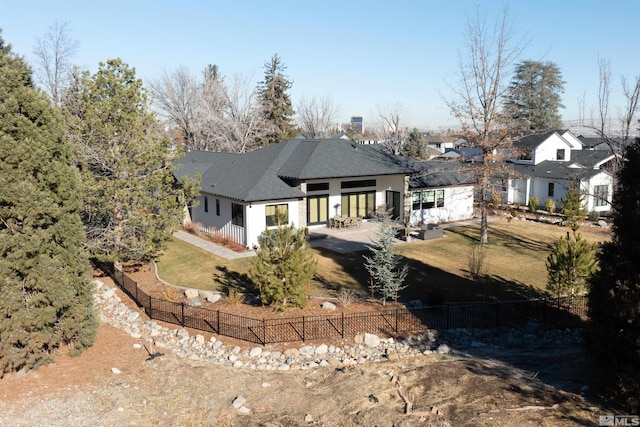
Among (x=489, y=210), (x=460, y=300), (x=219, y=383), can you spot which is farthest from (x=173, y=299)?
(x=489, y=210)

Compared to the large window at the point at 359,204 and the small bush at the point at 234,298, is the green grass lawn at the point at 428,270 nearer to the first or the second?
the small bush at the point at 234,298

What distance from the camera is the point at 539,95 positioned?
249 feet

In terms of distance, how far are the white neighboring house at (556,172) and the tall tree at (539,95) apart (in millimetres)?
27511

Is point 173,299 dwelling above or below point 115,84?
below

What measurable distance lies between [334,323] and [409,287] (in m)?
5.28

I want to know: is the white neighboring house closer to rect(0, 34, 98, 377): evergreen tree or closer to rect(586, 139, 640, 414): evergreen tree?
rect(586, 139, 640, 414): evergreen tree

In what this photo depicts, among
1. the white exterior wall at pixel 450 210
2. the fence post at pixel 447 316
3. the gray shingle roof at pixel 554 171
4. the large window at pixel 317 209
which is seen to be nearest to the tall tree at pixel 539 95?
the gray shingle roof at pixel 554 171

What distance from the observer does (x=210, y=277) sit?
71.4 ft

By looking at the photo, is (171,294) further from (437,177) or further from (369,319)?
(437,177)

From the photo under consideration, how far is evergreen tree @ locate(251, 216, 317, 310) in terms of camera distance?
17156mm

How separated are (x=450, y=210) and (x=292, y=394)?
26.2m

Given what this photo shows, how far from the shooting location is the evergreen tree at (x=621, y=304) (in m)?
10.4

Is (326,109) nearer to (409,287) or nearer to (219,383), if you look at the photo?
(409,287)

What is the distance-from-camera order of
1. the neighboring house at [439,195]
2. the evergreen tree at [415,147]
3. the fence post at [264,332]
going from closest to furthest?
the fence post at [264,332] < the neighboring house at [439,195] < the evergreen tree at [415,147]
